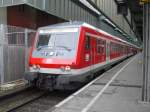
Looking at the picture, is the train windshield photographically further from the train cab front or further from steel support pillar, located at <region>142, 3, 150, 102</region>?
steel support pillar, located at <region>142, 3, 150, 102</region>

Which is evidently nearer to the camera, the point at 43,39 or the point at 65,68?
the point at 65,68

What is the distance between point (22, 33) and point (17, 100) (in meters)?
4.36

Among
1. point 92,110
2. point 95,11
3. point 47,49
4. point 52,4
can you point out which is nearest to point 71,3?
point 52,4

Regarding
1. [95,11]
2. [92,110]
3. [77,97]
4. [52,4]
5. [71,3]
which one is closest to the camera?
[92,110]

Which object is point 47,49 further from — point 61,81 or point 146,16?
point 146,16

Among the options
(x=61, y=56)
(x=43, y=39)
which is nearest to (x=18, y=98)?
(x=61, y=56)

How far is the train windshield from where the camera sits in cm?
1129

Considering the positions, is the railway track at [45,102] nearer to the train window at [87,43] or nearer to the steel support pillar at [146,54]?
the train window at [87,43]

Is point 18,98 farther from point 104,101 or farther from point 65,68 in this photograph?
point 104,101

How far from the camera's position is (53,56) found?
11086 millimetres

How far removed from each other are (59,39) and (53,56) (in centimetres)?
82

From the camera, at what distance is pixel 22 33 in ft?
46.4

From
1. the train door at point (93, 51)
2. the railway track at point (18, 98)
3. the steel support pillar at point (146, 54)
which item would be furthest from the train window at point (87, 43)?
the steel support pillar at point (146, 54)

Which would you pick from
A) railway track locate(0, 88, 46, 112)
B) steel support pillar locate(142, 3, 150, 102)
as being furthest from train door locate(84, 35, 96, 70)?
steel support pillar locate(142, 3, 150, 102)
